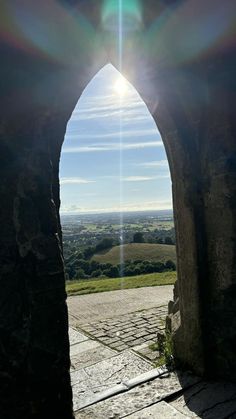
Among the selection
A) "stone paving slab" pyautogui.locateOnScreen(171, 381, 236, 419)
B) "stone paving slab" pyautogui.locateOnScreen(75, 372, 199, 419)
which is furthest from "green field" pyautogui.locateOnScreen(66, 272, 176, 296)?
"stone paving slab" pyautogui.locateOnScreen(171, 381, 236, 419)

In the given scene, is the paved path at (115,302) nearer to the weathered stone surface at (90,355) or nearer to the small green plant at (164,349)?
the weathered stone surface at (90,355)

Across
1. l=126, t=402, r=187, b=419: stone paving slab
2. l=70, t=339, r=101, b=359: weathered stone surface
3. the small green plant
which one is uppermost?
the small green plant

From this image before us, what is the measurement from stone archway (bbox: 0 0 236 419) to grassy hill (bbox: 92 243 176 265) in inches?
462

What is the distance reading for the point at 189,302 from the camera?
4586 millimetres

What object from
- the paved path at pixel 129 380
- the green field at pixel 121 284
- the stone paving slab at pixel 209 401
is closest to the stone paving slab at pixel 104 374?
the paved path at pixel 129 380

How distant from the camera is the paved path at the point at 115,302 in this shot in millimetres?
7395

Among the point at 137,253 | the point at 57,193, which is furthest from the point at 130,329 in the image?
the point at 137,253

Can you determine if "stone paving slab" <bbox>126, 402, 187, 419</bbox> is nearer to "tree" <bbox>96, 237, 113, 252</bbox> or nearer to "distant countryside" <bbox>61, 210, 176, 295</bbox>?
"distant countryside" <bbox>61, 210, 176, 295</bbox>

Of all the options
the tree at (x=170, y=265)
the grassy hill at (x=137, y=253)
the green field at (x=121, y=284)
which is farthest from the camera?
the grassy hill at (x=137, y=253)

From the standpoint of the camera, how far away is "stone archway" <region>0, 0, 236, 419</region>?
2.88 m

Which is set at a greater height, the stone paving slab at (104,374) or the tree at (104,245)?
the tree at (104,245)

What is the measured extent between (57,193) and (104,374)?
253cm

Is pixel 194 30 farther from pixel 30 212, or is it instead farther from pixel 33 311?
pixel 33 311

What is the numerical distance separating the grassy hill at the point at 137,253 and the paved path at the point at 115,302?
685 centimetres
